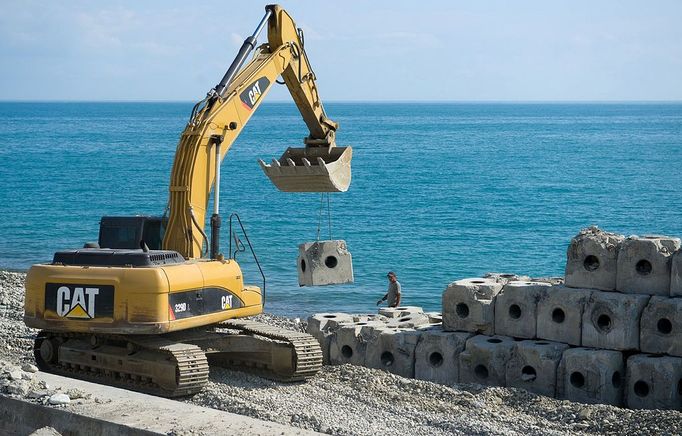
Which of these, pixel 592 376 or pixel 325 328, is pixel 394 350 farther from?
pixel 592 376

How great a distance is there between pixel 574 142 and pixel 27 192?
70340 mm

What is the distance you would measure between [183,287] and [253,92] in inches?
139

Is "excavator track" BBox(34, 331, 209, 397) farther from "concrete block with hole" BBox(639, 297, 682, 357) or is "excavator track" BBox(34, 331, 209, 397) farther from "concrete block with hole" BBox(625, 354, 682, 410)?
"concrete block with hole" BBox(639, 297, 682, 357)

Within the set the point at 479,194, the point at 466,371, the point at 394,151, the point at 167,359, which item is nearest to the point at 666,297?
the point at 466,371

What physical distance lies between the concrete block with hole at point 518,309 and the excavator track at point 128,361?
190 inches

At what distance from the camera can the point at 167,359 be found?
47.4 feet

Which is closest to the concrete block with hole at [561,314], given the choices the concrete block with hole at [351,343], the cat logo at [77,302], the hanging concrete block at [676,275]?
the hanging concrete block at [676,275]

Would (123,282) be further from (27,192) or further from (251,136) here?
(251,136)

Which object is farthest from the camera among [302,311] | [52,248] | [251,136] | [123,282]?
[251,136]

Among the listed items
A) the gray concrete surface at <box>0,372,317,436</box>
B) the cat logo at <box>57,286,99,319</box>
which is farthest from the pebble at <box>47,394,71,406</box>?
the cat logo at <box>57,286,99,319</box>

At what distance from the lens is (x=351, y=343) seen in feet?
58.2

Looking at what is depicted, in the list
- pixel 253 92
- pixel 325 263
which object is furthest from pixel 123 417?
pixel 253 92

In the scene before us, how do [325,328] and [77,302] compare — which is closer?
[77,302]

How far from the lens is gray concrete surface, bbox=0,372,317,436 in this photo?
11.7 m
